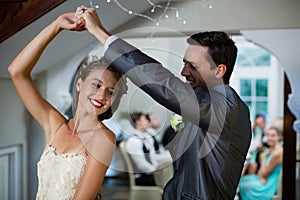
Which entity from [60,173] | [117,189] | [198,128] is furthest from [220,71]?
[117,189]

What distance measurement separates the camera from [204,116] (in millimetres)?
646

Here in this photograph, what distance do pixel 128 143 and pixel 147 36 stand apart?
22 cm

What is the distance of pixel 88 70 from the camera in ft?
2.55

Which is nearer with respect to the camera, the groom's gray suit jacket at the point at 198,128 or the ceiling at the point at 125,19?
the groom's gray suit jacket at the point at 198,128

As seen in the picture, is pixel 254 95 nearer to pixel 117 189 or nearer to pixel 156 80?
Answer: pixel 117 189

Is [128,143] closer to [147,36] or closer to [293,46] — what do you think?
[147,36]

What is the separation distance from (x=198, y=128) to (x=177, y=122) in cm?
6

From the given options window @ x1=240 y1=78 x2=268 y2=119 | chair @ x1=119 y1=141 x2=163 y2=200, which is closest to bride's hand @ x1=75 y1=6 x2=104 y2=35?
chair @ x1=119 y1=141 x2=163 y2=200

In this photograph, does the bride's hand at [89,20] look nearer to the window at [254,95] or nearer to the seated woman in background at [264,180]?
the seated woman in background at [264,180]

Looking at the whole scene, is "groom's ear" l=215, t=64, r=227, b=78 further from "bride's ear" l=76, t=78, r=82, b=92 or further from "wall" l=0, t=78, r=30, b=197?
"wall" l=0, t=78, r=30, b=197

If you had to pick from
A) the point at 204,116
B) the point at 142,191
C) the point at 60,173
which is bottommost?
the point at 142,191

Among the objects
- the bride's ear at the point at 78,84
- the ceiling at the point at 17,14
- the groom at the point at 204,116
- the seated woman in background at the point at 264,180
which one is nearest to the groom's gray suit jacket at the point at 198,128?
the groom at the point at 204,116

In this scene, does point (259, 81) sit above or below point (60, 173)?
above

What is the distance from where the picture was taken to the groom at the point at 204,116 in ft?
2.15
